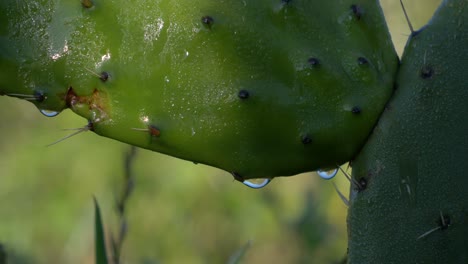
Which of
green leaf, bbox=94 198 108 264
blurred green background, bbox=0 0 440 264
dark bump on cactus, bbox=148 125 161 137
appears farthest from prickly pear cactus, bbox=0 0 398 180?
blurred green background, bbox=0 0 440 264

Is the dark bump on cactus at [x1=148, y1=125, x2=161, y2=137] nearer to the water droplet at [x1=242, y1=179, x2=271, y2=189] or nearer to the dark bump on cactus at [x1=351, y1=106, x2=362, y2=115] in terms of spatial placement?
the water droplet at [x1=242, y1=179, x2=271, y2=189]

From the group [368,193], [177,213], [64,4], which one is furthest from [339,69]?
[177,213]

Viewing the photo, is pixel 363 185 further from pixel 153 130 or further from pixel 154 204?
pixel 154 204

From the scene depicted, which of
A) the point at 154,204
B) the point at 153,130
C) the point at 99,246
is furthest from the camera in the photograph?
the point at 154,204

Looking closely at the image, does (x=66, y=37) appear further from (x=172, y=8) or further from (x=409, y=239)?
(x=409, y=239)

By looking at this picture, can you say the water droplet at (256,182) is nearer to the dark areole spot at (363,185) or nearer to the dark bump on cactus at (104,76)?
the dark areole spot at (363,185)

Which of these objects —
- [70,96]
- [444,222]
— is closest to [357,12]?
[444,222]
